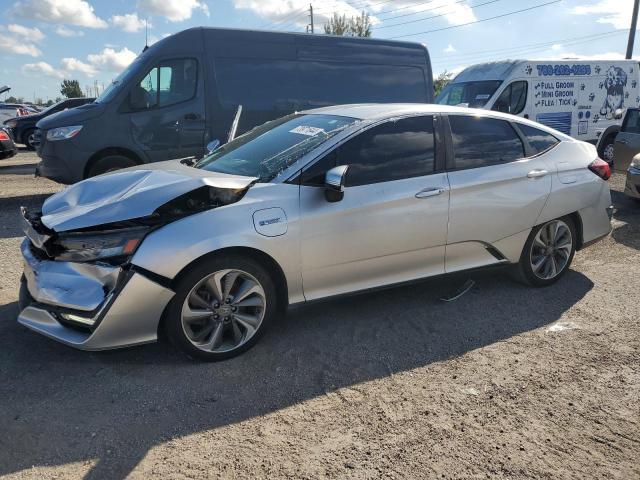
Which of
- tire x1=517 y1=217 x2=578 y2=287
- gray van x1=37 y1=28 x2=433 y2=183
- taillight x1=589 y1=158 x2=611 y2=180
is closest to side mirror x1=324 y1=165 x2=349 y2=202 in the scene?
tire x1=517 y1=217 x2=578 y2=287

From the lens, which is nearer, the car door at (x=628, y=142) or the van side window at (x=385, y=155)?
the van side window at (x=385, y=155)

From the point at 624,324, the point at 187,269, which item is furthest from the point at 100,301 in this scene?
the point at 624,324

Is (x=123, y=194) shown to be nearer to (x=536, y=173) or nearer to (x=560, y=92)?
(x=536, y=173)

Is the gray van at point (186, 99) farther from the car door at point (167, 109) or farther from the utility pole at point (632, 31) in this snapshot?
the utility pole at point (632, 31)

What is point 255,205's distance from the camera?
352 centimetres

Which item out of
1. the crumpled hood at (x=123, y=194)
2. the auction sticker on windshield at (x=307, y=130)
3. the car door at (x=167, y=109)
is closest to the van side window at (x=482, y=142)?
the auction sticker on windshield at (x=307, y=130)

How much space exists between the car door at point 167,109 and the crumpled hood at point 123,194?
12.9 ft

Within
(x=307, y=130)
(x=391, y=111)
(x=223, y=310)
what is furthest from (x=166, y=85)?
(x=223, y=310)

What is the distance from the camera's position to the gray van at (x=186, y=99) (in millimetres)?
7684

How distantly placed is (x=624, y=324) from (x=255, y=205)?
2985 millimetres

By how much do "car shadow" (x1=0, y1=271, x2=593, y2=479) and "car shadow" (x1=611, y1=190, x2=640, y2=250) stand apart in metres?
2.59

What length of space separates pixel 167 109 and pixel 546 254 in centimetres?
548

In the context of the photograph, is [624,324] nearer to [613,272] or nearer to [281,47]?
[613,272]

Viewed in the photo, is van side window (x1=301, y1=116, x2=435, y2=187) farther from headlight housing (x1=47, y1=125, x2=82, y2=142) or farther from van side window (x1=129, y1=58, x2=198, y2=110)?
headlight housing (x1=47, y1=125, x2=82, y2=142)
